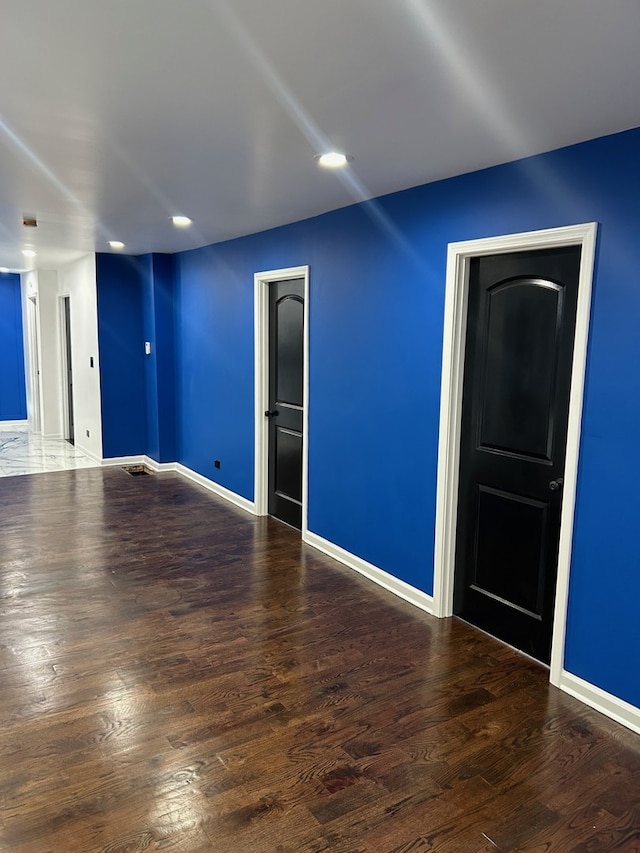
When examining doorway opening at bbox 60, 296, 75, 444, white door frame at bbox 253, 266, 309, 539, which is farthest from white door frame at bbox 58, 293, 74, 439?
white door frame at bbox 253, 266, 309, 539

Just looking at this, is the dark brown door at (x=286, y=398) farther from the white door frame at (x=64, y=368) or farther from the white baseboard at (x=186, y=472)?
the white door frame at (x=64, y=368)

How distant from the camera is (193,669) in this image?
293 centimetres

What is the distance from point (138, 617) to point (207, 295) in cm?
352

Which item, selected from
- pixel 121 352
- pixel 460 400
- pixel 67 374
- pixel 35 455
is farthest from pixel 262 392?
pixel 67 374

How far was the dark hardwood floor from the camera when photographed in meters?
2.00

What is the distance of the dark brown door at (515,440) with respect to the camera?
2879mm

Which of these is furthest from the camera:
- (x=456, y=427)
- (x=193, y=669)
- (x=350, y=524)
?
(x=350, y=524)

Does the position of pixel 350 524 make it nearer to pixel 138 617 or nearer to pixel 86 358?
pixel 138 617

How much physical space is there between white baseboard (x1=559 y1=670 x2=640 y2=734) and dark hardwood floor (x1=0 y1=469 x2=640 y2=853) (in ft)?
0.16

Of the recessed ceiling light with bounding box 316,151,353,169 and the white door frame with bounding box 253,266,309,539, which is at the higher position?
the recessed ceiling light with bounding box 316,151,353,169

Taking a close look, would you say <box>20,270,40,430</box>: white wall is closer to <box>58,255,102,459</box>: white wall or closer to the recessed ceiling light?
<box>58,255,102,459</box>: white wall

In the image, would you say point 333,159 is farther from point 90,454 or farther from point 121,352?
point 90,454

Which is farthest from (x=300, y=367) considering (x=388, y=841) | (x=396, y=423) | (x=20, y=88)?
(x=388, y=841)

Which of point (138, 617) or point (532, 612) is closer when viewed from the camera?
point (532, 612)
